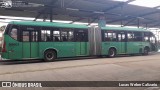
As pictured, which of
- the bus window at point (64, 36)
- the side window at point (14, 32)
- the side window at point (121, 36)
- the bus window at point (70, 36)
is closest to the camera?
the side window at point (14, 32)

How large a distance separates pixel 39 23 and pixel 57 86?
7313 mm

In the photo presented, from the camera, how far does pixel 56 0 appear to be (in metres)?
16.0

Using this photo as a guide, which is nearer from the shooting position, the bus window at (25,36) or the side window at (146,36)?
the bus window at (25,36)

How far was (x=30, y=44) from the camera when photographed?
12.0m

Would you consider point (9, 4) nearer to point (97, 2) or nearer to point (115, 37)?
point (97, 2)

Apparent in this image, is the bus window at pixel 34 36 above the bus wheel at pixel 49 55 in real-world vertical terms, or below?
above

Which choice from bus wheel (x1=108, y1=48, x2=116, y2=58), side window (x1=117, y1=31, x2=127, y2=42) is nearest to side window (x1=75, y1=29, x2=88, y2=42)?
bus wheel (x1=108, y1=48, x2=116, y2=58)

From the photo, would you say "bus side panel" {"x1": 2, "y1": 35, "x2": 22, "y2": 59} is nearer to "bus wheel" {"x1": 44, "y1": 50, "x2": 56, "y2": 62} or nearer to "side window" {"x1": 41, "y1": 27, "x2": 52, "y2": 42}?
"side window" {"x1": 41, "y1": 27, "x2": 52, "y2": 42}

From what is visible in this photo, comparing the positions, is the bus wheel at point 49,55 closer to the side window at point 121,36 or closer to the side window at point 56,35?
the side window at point 56,35

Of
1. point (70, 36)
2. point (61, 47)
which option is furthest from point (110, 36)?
point (61, 47)

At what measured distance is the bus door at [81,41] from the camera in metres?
14.1

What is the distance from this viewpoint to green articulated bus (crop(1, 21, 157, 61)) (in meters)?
11.5

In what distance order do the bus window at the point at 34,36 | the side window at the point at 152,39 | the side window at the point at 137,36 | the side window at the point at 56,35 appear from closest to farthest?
the bus window at the point at 34,36, the side window at the point at 56,35, the side window at the point at 137,36, the side window at the point at 152,39

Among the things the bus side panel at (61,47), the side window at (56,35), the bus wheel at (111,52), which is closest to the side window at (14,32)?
the bus side panel at (61,47)
